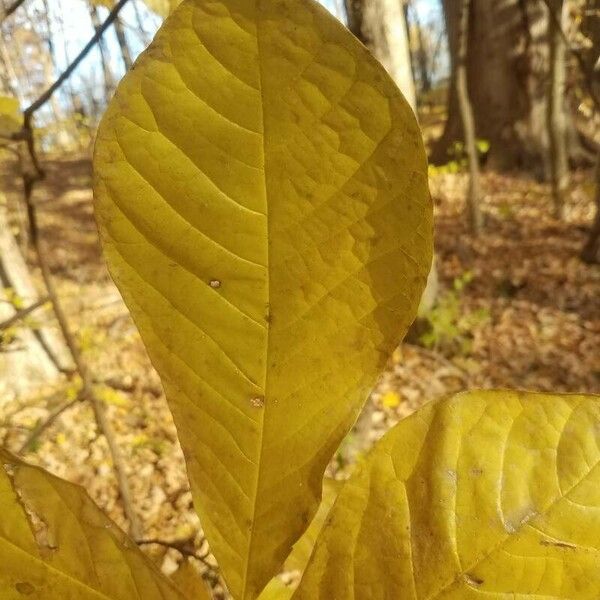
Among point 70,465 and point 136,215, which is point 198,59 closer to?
point 136,215

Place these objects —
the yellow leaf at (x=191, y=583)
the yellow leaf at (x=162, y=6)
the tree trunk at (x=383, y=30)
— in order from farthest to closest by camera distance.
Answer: the tree trunk at (x=383, y=30) < the yellow leaf at (x=162, y=6) < the yellow leaf at (x=191, y=583)

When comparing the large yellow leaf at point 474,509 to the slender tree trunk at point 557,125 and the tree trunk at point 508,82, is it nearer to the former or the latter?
the slender tree trunk at point 557,125

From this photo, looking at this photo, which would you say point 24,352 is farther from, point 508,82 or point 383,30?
point 508,82

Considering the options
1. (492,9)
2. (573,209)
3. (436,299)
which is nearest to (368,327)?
(436,299)

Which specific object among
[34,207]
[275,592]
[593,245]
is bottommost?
[593,245]

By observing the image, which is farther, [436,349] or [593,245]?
[593,245]

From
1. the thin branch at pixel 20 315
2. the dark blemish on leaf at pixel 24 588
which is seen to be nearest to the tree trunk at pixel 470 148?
the thin branch at pixel 20 315

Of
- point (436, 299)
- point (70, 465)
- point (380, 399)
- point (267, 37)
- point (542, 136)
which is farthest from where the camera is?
point (542, 136)

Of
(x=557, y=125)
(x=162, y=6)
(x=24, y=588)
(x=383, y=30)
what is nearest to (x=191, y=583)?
(x=24, y=588)
